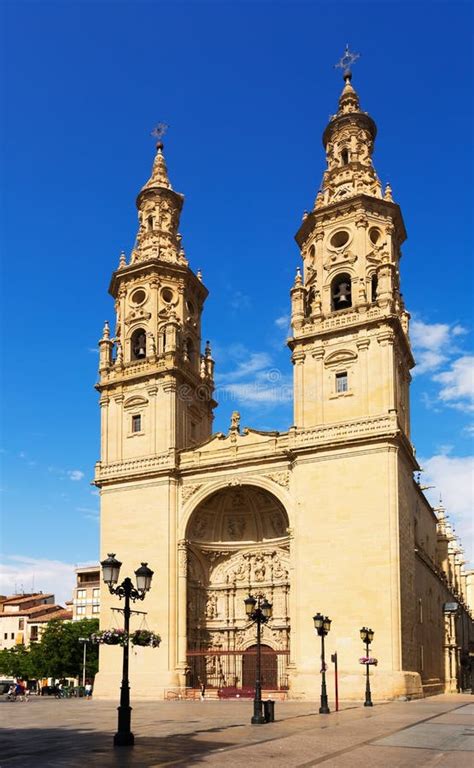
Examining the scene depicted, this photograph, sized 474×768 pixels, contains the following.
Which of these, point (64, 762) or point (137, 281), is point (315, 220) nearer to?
point (137, 281)

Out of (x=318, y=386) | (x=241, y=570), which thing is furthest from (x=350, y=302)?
(x=241, y=570)

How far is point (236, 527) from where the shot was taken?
48531 millimetres

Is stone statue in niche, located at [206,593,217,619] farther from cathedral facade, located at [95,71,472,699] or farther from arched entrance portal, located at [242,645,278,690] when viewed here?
arched entrance portal, located at [242,645,278,690]

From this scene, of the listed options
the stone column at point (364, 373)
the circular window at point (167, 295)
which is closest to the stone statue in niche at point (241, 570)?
the stone column at point (364, 373)

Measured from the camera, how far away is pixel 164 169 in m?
58.7

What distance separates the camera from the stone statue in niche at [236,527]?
48500 millimetres

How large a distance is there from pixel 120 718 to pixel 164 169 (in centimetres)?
4688

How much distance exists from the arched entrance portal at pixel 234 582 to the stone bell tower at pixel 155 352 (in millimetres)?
5468

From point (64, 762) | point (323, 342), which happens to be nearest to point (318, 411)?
point (323, 342)

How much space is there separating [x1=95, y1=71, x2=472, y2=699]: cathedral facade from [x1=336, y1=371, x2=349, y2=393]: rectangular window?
113 millimetres

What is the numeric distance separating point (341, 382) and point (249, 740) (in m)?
27.2

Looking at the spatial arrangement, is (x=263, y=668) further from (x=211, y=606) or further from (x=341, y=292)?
(x=341, y=292)

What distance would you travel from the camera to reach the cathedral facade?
4003 cm

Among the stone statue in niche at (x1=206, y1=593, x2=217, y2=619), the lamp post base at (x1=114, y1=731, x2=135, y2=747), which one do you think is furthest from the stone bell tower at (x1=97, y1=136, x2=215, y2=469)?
the lamp post base at (x1=114, y1=731, x2=135, y2=747)
